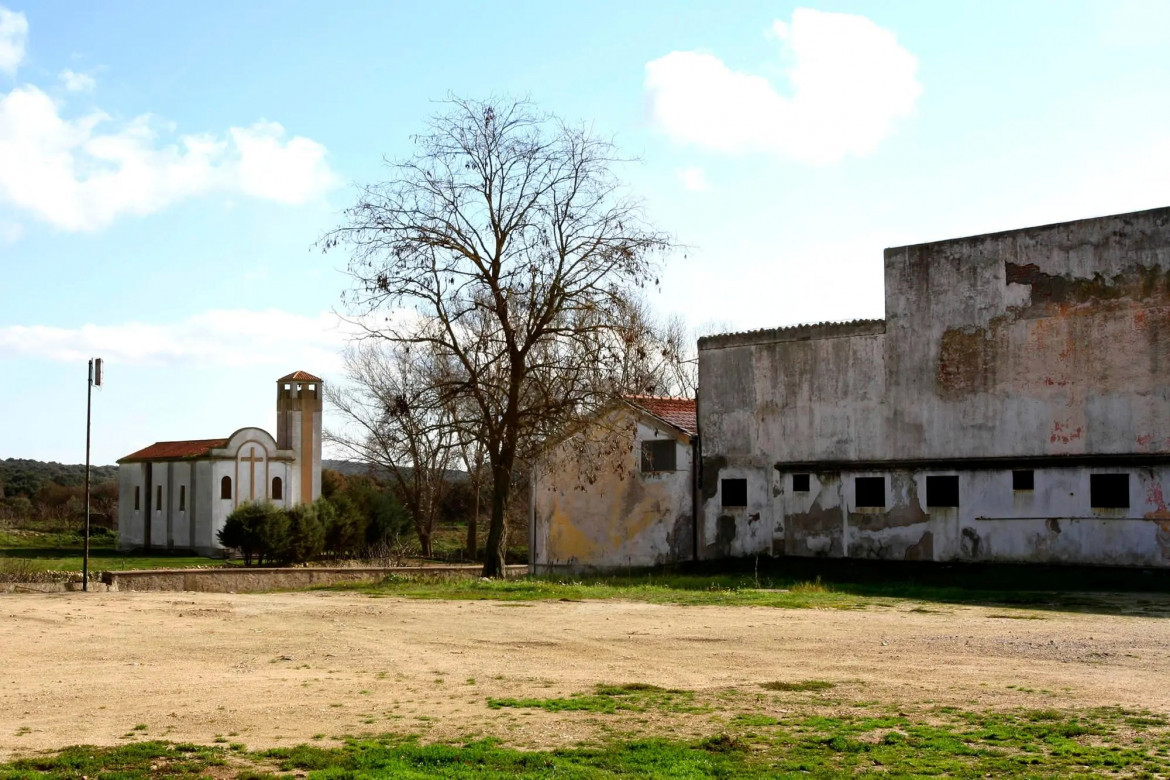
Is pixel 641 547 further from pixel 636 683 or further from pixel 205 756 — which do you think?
pixel 205 756

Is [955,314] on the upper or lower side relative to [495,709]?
upper

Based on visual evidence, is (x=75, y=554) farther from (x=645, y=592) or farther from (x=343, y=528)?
(x=645, y=592)

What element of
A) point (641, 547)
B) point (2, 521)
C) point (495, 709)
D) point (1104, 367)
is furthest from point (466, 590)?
point (2, 521)

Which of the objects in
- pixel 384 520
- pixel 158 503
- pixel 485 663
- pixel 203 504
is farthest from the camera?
pixel 158 503

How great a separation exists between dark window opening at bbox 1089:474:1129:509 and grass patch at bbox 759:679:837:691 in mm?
19058

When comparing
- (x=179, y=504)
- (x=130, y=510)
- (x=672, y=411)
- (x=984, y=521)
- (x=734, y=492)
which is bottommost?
(x=130, y=510)

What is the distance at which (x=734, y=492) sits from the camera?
34938 millimetres

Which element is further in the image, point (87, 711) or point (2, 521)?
point (2, 521)

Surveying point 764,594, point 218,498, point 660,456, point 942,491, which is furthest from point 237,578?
point 218,498

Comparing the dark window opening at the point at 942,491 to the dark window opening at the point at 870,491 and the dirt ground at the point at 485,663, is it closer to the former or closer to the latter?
the dark window opening at the point at 870,491

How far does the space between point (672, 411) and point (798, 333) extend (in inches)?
208

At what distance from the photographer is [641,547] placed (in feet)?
118

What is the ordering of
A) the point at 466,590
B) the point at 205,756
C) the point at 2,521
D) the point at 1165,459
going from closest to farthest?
the point at 205,756 → the point at 466,590 → the point at 1165,459 → the point at 2,521

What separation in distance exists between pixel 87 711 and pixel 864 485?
82.5 ft
